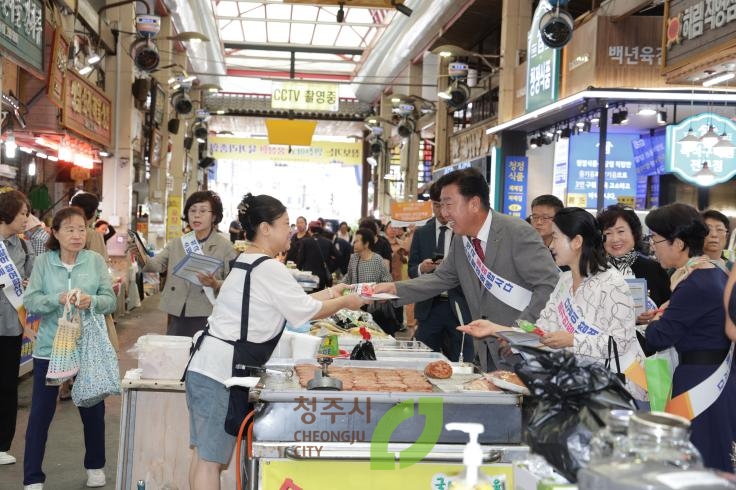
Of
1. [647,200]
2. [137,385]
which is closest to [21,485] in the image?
[137,385]

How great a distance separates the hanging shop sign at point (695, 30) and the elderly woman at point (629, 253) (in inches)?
100

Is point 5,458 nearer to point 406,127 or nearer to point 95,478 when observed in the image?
point 95,478

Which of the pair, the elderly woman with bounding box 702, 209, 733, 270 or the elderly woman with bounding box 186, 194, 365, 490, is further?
Result: the elderly woman with bounding box 702, 209, 733, 270

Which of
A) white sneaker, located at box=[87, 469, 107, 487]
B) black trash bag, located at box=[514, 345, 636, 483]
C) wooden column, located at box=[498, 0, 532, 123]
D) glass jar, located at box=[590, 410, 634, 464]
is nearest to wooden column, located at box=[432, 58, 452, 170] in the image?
wooden column, located at box=[498, 0, 532, 123]

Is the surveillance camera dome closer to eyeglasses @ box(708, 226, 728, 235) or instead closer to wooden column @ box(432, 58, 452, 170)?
eyeglasses @ box(708, 226, 728, 235)

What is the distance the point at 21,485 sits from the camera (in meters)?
4.95

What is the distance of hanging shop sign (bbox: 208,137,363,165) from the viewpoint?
35906mm

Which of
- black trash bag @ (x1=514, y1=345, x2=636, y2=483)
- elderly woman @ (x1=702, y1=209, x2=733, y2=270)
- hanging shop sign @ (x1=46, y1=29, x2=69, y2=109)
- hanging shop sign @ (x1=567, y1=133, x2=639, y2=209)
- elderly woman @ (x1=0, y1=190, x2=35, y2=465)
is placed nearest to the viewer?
black trash bag @ (x1=514, y1=345, x2=636, y2=483)

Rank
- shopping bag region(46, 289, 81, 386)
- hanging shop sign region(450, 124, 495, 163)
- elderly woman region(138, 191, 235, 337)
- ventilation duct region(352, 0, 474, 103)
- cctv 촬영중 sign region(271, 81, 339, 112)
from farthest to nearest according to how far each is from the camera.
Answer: cctv 촬영중 sign region(271, 81, 339, 112) → ventilation duct region(352, 0, 474, 103) → hanging shop sign region(450, 124, 495, 163) → elderly woman region(138, 191, 235, 337) → shopping bag region(46, 289, 81, 386)

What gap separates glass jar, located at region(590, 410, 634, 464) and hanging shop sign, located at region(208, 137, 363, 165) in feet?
113

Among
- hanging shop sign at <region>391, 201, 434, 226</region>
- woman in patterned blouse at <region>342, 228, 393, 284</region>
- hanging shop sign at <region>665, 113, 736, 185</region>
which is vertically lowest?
woman in patterned blouse at <region>342, 228, 393, 284</region>

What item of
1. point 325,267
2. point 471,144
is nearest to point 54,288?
point 325,267

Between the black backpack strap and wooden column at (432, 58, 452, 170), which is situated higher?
wooden column at (432, 58, 452, 170)

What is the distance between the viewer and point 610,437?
4.75 feet
